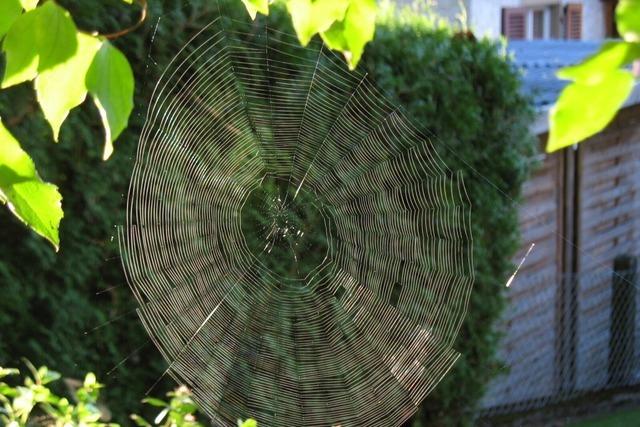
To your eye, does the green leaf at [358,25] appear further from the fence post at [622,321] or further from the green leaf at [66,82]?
the fence post at [622,321]

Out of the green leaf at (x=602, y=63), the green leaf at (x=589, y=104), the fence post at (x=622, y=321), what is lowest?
the fence post at (x=622, y=321)

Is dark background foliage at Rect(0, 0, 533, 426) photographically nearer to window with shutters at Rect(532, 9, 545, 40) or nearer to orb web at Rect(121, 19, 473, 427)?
orb web at Rect(121, 19, 473, 427)

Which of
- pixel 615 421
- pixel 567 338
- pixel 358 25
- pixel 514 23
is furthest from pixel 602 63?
pixel 514 23

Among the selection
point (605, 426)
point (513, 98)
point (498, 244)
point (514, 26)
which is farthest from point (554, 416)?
point (514, 26)

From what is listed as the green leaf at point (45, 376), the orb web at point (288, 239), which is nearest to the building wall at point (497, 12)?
the orb web at point (288, 239)

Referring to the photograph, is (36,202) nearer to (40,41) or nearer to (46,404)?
(40,41)

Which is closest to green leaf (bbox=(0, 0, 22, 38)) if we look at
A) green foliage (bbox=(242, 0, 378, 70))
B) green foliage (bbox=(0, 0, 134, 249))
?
green foliage (bbox=(0, 0, 134, 249))

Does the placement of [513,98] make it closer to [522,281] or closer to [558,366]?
[522,281]

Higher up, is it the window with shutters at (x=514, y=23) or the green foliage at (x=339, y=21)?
the window with shutters at (x=514, y=23)
